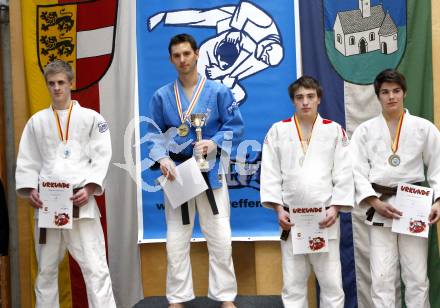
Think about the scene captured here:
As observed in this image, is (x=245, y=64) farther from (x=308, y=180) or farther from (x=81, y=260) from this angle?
(x=81, y=260)

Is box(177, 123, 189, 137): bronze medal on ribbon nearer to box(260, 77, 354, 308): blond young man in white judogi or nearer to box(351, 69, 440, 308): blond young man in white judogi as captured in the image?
box(260, 77, 354, 308): blond young man in white judogi

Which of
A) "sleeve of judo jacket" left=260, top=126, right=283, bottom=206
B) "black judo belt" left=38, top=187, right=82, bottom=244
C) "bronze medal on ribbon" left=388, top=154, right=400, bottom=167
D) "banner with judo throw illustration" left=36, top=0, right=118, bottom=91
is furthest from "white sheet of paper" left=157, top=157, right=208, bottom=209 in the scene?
"banner with judo throw illustration" left=36, top=0, right=118, bottom=91

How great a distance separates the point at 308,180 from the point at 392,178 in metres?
0.61

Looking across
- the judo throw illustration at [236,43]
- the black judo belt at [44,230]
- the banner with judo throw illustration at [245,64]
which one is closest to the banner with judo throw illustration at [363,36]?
the banner with judo throw illustration at [245,64]

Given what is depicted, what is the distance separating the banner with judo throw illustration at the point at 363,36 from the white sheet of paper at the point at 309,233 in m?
1.48

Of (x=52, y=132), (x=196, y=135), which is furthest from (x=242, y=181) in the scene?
(x=52, y=132)

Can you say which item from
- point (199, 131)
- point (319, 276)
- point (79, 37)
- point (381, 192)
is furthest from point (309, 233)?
point (79, 37)

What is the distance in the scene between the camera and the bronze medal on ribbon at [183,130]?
12.5 feet

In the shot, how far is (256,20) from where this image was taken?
462cm

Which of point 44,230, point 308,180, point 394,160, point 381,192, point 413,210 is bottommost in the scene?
point 44,230

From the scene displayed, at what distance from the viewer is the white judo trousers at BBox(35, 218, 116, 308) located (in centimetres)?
368

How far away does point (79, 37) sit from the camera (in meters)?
4.80

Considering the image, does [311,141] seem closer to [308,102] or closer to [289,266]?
[308,102]

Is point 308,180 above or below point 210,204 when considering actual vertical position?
above
